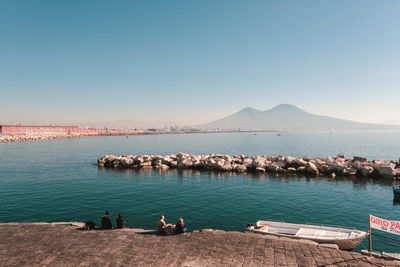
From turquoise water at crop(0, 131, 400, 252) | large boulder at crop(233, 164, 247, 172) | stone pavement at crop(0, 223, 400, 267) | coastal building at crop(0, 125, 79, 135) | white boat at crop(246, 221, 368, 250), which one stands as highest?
coastal building at crop(0, 125, 79, 135)

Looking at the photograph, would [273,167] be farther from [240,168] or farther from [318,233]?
[318,233]

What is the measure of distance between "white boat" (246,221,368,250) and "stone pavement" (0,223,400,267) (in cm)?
240

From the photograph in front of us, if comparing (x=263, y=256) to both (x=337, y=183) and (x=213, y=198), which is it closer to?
(x=213, y=198)

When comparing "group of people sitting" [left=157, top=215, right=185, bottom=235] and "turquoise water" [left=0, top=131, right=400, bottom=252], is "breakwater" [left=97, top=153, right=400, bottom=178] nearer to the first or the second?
"turquoise water" [left=0, top=131, right=400, bottom=252]

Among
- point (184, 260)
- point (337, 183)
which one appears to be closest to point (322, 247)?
point (184, 260)

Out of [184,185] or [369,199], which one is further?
[184,185]

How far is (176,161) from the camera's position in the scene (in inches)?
1681

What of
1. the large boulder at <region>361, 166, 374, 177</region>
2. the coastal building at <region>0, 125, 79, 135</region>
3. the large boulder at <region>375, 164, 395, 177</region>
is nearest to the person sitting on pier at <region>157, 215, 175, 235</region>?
the large boulder at <region>361, 166, 374, 177</region>

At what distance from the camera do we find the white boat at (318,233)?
13109 mm

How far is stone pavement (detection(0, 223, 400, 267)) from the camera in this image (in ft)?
31.4

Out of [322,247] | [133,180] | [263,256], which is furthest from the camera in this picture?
[133,180]

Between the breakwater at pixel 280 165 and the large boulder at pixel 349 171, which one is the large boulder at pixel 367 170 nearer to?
the breakwater at pixel 280 165

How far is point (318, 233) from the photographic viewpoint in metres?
14.3

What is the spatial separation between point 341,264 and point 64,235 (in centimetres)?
1407
